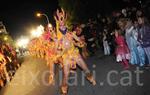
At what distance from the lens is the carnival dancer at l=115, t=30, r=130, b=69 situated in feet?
54.6

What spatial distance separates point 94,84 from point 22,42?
30556 millimetres

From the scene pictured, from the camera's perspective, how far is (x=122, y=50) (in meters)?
16.8

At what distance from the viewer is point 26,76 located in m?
21.6

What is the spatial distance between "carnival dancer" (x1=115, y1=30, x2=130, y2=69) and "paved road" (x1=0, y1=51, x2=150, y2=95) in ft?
0.81

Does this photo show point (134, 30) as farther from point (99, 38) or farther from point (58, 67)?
point (58, 67)

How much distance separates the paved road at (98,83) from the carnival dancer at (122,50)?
0.25m

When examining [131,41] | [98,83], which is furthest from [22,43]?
[98,83]

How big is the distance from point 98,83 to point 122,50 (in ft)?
7.43

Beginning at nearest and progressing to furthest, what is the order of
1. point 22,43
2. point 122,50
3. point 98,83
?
point 98,83 → point 122,50 → point 22,43

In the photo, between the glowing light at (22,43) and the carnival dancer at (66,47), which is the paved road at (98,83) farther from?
the glowing light at (22,43)

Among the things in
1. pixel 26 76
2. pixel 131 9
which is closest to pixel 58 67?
pixel 26 76

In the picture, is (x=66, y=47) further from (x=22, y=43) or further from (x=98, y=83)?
(x=22, y=43)

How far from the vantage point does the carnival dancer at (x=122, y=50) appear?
16641 millimetres

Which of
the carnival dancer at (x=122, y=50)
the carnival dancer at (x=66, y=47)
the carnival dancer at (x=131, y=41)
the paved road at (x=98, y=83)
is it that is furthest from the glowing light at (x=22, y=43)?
the carnival dancer at (x=66, y=47)
